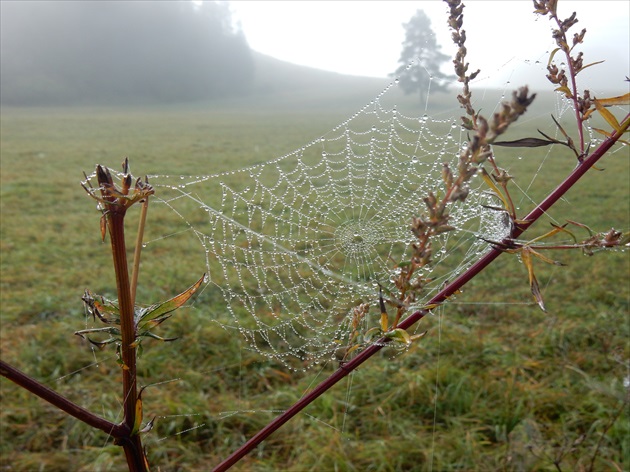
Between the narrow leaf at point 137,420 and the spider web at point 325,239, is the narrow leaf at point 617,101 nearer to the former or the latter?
the spider web at point 325,239

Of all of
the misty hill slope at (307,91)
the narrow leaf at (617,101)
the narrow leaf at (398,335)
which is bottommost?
the narrow leaf at (398,335)

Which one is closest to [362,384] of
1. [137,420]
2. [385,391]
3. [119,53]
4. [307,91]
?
[385,391]

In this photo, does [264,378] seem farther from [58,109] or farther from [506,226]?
[58,109]

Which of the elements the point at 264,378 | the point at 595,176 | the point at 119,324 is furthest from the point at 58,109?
the point at 119,324

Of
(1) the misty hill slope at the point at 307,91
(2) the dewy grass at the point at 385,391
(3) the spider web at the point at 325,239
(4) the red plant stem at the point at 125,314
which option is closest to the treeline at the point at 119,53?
(1) the misty hill slope at the point at 307,91

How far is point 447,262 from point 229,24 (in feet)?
247

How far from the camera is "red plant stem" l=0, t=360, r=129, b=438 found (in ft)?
1.31

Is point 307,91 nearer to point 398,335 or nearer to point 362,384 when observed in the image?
point 362,384

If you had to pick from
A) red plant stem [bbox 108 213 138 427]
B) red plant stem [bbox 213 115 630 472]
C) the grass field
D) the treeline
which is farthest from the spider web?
the treeline

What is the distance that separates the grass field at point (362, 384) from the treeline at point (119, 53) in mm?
20609

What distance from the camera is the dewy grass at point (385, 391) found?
3135 millimetres

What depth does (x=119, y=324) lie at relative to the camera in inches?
19.3

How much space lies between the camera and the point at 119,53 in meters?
47.0

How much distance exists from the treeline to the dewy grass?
70.9ft
